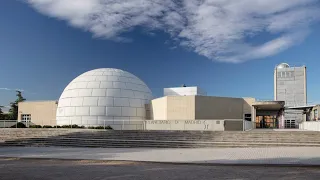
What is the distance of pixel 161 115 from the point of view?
3338 centimetres

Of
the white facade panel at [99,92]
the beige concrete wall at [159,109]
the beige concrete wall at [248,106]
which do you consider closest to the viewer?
the beige concrete wall at [159,109]

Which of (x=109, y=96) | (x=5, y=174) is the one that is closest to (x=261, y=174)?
(x=5, y=174)

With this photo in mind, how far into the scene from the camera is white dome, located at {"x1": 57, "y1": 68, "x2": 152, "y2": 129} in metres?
34.8

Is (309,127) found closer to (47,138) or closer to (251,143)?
(251,143)

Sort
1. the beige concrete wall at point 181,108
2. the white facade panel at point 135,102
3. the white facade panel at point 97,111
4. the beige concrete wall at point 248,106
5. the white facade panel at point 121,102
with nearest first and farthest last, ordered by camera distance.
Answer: the beige concrete wall at point 181,108 < the beige concrete wall at point 248,106 < the white facade panel at point 97,111 < the white facade panel at point 121,102 < the white facade panel at point 135,102

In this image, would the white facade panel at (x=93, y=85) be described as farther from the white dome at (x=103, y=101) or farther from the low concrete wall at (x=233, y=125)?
the low concrete wall at (x=233, y=125)

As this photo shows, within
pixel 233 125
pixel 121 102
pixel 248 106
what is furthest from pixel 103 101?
pixel 248 106

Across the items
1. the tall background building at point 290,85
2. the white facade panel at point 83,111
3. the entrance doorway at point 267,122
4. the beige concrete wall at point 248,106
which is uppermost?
the tall background building at point 290,85

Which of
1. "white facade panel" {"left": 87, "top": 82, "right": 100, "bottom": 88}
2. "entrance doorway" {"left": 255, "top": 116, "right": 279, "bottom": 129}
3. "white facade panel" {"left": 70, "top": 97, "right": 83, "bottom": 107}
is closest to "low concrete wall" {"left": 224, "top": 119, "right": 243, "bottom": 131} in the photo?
"entrance doorway" {"left": 255, "top": 116, "right": 279, "bottom": 129}

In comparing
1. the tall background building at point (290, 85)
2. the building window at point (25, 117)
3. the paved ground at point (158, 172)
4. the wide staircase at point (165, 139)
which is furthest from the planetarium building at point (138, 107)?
the tall background building at point (290, 85)

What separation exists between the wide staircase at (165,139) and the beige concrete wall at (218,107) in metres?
8.54

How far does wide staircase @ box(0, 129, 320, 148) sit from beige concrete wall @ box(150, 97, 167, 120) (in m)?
9.47

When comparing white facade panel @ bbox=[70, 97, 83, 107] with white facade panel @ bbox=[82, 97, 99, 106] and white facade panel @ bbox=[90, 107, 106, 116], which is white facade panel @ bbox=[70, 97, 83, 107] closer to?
white facade panel @ bbox=[82, 97, 99, 106]

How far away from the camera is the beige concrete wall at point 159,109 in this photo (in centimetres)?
3233
